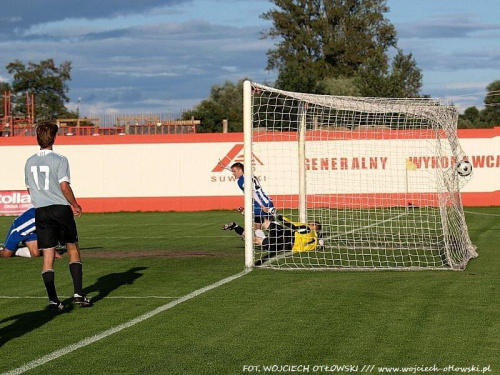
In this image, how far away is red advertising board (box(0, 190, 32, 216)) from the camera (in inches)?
1313

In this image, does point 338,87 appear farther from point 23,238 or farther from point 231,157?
point 23,238

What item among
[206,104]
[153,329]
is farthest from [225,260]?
[206,104]

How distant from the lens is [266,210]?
16219 mm

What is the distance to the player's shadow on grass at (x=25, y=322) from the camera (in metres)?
8.63

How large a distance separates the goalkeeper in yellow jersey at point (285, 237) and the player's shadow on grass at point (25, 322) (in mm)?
6084

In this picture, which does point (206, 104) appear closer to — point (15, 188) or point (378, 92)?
point (378, 92)

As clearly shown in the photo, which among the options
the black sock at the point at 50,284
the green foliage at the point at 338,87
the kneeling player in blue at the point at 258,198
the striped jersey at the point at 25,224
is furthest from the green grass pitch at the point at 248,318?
the green foliage at the point at 338,87

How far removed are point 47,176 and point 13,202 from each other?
79.6 feet

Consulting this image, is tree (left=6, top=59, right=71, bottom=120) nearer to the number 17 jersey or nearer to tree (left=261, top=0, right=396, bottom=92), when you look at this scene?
tree (left=261, top=0, right=396, bottom=92)

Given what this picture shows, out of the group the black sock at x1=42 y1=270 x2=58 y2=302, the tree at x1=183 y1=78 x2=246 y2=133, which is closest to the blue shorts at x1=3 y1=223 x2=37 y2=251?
the black sock at x1=42 y1=270 x2=58 y2=302

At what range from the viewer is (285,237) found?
1638 cm

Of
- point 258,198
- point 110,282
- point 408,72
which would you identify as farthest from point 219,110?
point 110,282

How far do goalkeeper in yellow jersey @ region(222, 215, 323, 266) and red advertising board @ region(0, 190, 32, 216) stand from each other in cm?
1852

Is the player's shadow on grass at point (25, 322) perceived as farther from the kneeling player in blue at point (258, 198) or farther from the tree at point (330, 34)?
the tree at point (330, 34)
